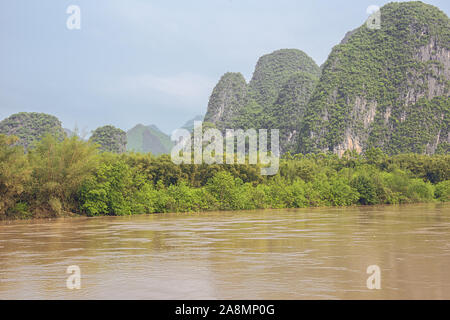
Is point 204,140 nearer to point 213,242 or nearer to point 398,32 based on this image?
point 398,32

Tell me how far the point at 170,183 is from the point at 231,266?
1904 centimetres

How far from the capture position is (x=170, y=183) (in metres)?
24.8

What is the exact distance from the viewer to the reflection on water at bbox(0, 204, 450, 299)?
448 cm

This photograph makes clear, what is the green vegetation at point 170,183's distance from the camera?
17.2 meters

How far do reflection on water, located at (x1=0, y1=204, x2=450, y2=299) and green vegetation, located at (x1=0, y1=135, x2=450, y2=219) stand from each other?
761 cm

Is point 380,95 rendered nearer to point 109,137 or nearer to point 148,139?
point 109,137

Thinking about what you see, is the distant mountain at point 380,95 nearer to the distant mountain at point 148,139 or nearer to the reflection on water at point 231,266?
the distant mountain at point 148,139

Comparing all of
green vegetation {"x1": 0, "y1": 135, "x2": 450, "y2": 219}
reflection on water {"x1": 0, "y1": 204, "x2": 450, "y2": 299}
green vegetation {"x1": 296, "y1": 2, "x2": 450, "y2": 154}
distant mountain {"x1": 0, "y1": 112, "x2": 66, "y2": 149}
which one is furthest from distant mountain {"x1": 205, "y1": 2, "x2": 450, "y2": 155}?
reflection on water {"x1": 0, "y1": 204, "x2": 450, "y2": 299}

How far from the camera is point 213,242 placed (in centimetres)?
899

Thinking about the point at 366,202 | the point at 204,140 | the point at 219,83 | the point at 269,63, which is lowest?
the point at 366,202

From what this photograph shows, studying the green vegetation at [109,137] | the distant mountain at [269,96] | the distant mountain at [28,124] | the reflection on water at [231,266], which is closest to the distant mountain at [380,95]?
the distant mountain at [269,96]

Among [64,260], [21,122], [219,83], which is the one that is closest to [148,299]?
[64,260]

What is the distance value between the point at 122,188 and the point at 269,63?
287ft

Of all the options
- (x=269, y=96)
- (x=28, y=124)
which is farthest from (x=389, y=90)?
(x=28, y=124)
